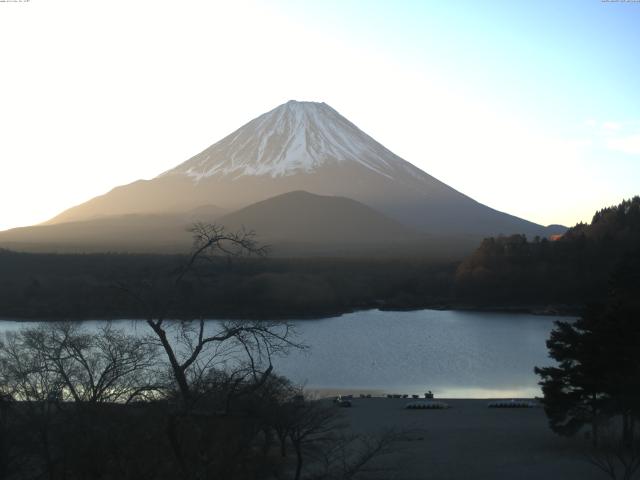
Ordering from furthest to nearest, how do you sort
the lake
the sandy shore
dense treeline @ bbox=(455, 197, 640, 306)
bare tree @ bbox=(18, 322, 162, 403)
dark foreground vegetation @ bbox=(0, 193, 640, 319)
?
dense treeline @ bbox=(455, 197, 640, 306) → dark foreground vegetation @ bbox=(0, 193, 640, 319) → the lake → the sandy shore → bare tree @ bbox=(18, 322, 162, 403)

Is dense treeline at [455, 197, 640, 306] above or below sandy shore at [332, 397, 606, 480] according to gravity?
above

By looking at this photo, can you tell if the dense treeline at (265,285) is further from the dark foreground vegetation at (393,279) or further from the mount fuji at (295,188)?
the mount fuji at (295,188)

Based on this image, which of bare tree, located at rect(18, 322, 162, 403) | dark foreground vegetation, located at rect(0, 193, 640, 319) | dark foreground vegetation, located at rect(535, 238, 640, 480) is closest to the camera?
bare tree, located at rect(18, 322, 162, 403)

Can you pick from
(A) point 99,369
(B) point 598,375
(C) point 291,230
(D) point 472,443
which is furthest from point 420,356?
(C) point 291,230

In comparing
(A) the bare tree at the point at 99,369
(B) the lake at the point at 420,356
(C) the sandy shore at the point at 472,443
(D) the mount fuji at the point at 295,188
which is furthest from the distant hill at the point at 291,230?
(A) the bare tree at the point at 99,369

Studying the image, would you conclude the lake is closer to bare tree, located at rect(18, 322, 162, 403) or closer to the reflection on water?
the reflection on water

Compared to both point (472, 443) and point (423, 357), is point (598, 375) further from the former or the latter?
point (423, 357)

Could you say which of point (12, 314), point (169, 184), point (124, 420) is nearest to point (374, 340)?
point (12, 314)

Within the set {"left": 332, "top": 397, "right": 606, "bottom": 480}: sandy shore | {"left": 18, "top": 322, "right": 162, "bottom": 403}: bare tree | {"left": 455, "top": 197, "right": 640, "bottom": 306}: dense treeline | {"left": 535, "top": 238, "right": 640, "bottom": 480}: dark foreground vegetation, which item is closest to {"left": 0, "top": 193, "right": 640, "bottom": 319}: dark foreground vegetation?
{"left": 455, "top": 197, "right": 640, "bottom": 306}: dense treeline
